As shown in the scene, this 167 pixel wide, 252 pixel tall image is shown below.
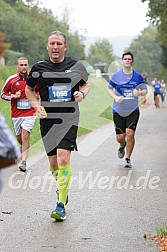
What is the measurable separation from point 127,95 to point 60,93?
153 inches

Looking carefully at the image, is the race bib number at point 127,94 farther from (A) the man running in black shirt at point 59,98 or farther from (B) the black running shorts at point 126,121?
(A) the man running in black shirt at point 59,98

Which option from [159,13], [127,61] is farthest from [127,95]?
[159,13]

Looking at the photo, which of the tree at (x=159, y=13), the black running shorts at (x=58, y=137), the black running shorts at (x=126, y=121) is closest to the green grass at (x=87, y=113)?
the black running shorts at (x=126, y=121)

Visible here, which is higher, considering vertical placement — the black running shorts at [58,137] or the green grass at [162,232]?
the black running shorts at [58,137]

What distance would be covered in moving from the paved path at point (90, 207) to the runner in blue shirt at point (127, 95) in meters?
0.67

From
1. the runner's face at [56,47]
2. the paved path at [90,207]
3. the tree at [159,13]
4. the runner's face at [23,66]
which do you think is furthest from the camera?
the tree at [159,13]

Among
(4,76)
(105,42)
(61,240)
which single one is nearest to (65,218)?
(61,240)

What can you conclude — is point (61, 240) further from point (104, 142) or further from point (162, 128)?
point (162, 128)

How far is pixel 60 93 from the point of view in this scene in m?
7.16

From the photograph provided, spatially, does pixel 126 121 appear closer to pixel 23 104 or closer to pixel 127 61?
pixel 127 61

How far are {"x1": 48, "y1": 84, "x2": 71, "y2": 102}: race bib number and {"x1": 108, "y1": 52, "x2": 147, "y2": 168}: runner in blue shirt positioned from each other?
3.50m

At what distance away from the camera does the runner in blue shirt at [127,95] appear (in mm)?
10742

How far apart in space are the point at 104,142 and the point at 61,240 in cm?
959

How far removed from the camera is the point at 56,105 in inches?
283
